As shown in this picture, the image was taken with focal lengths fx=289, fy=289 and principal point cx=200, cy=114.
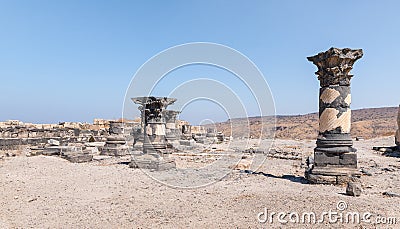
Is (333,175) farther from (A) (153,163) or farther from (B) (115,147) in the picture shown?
(B) (115,147)

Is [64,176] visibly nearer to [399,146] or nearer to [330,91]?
[330,91]

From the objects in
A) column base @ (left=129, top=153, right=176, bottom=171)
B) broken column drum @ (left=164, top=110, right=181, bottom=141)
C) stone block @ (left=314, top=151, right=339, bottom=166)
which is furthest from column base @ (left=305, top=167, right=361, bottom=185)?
broken column drum @ (left=164, top=110, right=181, bottom=141)

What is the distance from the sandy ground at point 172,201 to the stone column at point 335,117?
0.69m

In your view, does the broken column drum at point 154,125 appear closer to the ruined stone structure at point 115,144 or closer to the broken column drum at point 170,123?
the ruined stone structure at point 115,144

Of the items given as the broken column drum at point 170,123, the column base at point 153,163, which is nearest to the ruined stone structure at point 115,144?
the column base at point 153,163

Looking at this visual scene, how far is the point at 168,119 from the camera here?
74.6 ft

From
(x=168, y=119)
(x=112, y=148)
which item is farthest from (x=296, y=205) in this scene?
(x=168, y=119)
